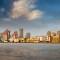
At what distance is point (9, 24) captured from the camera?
19.8 ft

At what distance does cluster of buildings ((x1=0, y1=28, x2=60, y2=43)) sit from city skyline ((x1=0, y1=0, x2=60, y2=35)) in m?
0.12

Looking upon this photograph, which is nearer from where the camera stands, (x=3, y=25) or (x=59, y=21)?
(x=59, y=21)

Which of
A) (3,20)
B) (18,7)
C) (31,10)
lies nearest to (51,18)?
(31,10)

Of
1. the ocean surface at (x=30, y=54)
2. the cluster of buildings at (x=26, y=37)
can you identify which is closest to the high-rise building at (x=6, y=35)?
the cluster of buildings at (x=26, y=37)

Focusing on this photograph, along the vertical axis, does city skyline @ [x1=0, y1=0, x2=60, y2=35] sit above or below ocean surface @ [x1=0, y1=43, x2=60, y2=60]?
above

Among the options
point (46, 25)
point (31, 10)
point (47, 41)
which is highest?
point (31, 10)

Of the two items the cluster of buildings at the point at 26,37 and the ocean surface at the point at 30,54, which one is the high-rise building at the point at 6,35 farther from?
the ocean surface at the point at 30,54

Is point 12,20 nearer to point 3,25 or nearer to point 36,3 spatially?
point 3,25

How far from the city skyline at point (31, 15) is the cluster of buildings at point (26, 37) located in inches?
4.5

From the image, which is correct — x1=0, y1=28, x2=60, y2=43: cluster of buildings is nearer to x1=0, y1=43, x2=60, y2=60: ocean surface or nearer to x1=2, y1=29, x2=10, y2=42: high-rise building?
x1=2, y1=29, x2=10, y2=42: high-rise building

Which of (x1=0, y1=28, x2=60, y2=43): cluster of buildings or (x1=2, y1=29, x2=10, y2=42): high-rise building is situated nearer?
(x1=0, y1=28, x2=60, y2=43): cluster of buildings

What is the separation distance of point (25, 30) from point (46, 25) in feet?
1.90

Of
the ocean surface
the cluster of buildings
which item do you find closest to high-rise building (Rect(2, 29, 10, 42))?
the cluster of buildings

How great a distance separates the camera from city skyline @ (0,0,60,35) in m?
5.73
